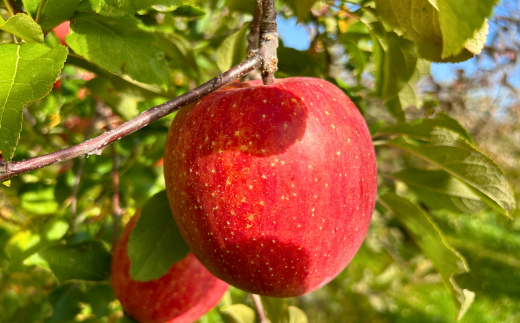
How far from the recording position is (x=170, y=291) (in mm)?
Result: 1011

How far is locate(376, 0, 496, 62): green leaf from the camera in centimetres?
48

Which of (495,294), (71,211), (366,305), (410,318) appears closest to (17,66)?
(71,211)

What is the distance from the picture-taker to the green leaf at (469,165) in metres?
0.79

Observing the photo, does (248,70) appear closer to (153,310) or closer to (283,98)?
(283,98)

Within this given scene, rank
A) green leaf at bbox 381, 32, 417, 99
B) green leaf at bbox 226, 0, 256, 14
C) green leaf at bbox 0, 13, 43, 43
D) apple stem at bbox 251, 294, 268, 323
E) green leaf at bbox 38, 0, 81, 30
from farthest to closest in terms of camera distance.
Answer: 1. apple stem at bbox 251, 294, 268, 323
2. green leaf at bbox 226, 0, 256, 14
3. green leaf at bbox 381, 32, 417, 99
4. green leaf at bbox 38, 0, 81, 30
5. green leaf at bbox 0, 13, 43, 43

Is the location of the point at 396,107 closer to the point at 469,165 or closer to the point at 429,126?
the point at 429,126

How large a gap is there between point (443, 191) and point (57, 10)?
2.93 ft

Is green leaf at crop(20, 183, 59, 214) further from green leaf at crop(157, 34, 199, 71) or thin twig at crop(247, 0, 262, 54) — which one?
thin twig at crop(247, 0, 262, 54)

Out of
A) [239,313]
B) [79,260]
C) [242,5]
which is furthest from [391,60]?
[79,260]

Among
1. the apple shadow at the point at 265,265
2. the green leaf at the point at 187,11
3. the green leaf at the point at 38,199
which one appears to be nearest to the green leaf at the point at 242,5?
the green leaf at the point at 187,11

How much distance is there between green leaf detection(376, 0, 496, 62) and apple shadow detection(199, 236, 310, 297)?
0.37 metres

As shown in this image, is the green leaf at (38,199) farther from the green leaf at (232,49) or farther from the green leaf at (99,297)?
the green leaf at (232,49)

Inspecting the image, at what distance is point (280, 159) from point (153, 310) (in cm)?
61

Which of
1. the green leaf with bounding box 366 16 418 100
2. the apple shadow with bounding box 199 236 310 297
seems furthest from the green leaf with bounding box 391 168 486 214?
the apple shadow with bounding box 199 236 310 297
